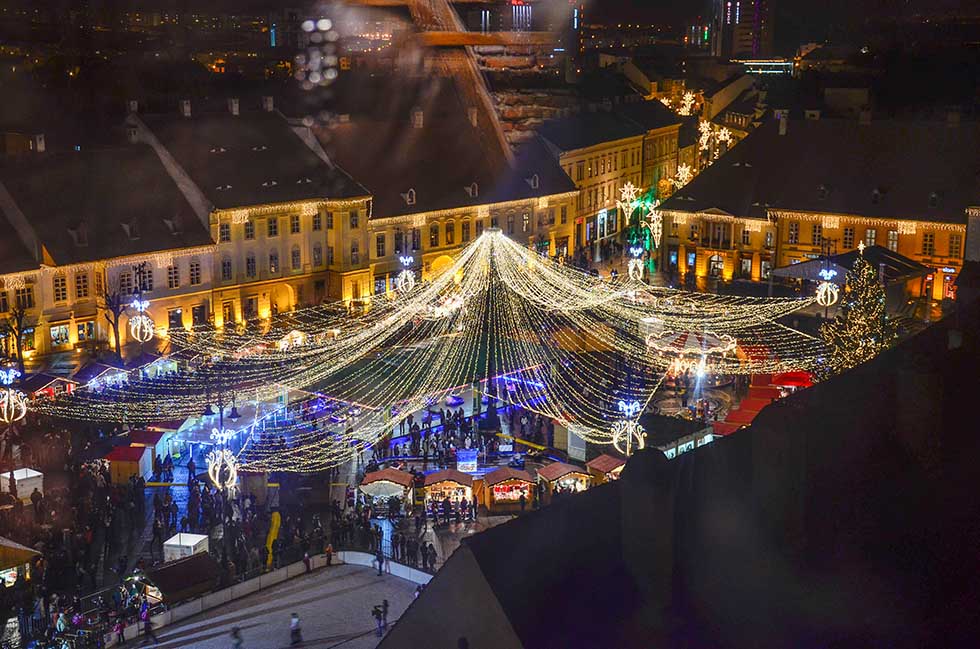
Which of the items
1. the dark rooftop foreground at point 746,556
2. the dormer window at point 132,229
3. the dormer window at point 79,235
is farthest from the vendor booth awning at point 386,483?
the dormer window at point 132,229

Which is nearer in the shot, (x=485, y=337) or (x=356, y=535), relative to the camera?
(x=356, y=535)

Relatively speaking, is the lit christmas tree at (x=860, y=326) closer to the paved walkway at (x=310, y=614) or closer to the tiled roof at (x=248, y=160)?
the paved walkway at (x=310, y=614)

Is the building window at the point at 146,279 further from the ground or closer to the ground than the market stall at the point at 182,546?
further from the ground

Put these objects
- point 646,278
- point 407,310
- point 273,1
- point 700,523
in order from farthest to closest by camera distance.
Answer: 1. point 273,1
2. point 646,278
3. point 407,310
4. point 700,523

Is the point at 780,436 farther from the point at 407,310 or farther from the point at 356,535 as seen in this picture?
the point at 407,310

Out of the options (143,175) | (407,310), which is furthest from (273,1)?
(407,310)

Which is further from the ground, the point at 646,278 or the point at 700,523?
the point at 700,523

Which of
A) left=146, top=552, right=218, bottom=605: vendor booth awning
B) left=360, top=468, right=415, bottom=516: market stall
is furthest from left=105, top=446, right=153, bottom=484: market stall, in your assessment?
left=146, top=552, right=218, bottom=605: vendor booth awning

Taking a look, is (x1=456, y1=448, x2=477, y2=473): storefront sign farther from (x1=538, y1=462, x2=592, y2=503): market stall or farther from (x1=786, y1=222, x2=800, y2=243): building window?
(x1=786, y1=222, x2=800, y2=243): building window
